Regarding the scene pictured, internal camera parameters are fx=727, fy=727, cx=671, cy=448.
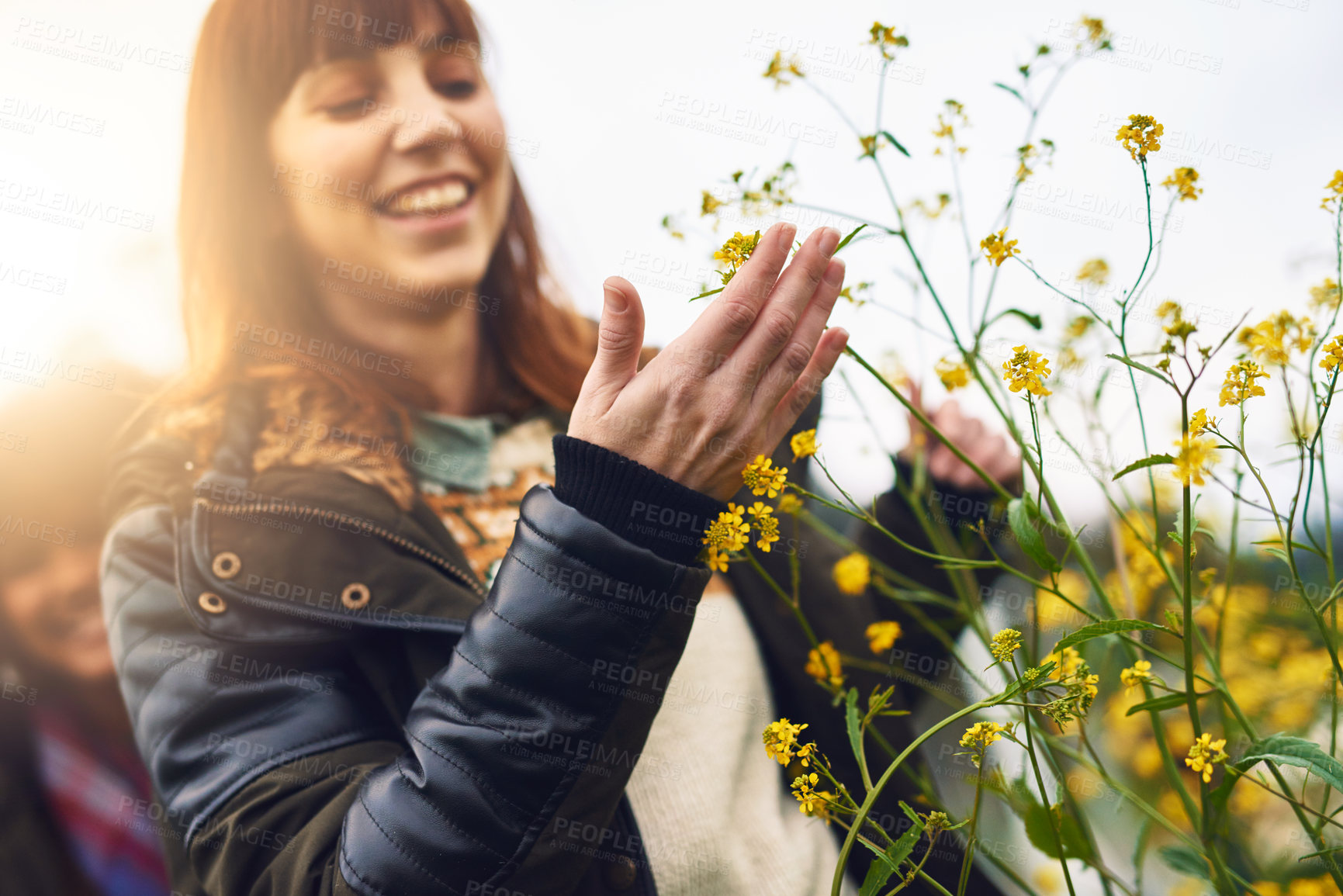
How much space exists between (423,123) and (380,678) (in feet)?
2.23

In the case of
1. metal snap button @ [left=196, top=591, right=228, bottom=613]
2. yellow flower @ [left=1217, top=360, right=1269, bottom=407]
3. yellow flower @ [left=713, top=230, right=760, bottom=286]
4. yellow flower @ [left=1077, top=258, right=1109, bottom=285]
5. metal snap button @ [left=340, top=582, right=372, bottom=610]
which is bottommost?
metal snap button @ [left=196, top=591, right=228, bottom=613]

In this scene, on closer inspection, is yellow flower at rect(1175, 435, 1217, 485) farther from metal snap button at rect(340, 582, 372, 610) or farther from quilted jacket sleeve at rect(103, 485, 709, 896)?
metal snap button at rect(340, 582, 372, 610)

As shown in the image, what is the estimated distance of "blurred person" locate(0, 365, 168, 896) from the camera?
973 mm

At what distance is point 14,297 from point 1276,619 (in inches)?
62.8

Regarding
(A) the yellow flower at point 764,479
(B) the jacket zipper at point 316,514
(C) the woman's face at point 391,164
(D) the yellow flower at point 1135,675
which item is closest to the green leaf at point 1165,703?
(D) the yellow flower at point 1135,675

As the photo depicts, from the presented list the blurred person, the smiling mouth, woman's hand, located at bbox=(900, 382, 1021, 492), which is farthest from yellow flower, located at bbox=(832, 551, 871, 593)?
the blurred person

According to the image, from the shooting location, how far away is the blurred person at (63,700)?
3.19ft

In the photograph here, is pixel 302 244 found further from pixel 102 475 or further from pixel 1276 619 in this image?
pixel 1276 619

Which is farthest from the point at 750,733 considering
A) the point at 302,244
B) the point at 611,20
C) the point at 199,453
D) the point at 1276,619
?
the point at 611,20

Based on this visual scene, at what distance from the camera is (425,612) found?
744 millimetres

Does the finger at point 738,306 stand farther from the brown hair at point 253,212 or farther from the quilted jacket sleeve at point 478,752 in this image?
the brown hair at point 253,212

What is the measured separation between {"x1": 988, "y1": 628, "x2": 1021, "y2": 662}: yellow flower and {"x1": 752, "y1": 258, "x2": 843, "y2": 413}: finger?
8.6 inches

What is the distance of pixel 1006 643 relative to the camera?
1.36 feet

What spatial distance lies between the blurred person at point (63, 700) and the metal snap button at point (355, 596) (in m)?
0.50
